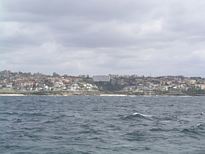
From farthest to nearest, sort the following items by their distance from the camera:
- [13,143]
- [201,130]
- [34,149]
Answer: [201,130] → [13,143] → [34,149]

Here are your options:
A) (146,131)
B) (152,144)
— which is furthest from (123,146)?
(146,131)

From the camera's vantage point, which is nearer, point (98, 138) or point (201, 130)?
point (98, 138)

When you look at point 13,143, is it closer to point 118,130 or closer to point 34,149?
point 34,149

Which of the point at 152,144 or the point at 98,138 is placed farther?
the point at 98,138

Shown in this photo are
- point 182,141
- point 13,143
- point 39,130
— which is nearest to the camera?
point 13,143

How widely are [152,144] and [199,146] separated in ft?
10.7

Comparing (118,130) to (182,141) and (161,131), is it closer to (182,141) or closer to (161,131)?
(161,131)

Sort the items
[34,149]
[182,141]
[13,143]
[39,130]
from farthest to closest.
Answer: [39,130], [182,141], [13,143], [34,149]

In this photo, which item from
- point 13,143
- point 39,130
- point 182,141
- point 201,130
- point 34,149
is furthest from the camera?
point 201,130

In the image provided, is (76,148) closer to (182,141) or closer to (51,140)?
(51,140)

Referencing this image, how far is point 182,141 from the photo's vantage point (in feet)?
124

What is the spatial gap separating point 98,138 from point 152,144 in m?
4.89

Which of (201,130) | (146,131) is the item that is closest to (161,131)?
(146,131)

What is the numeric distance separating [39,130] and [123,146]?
1244 centimetres
